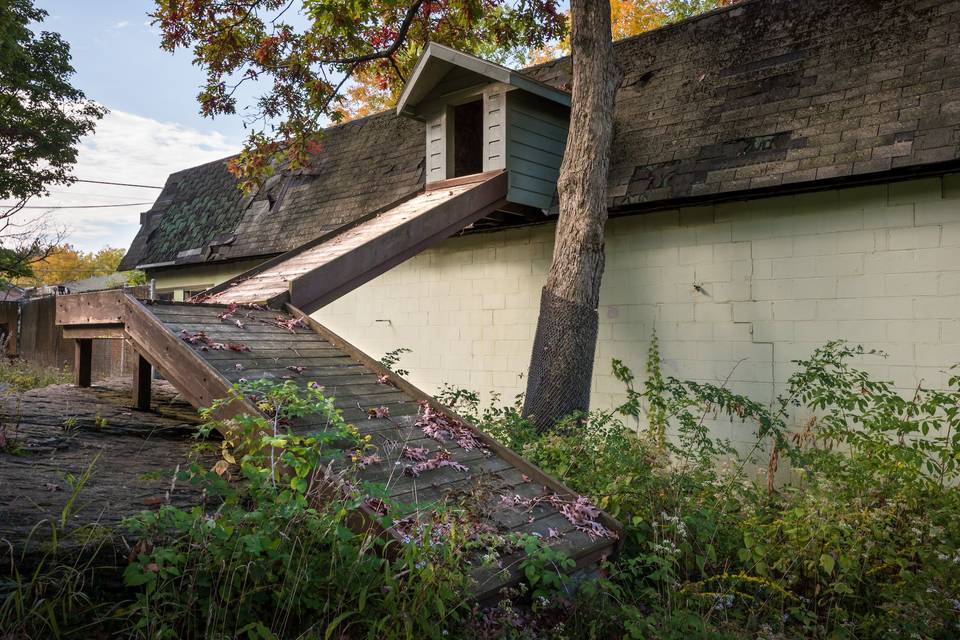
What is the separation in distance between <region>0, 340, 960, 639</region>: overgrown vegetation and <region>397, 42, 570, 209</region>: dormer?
3.89m

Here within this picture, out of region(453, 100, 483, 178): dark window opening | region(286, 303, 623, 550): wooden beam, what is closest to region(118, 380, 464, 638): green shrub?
region(286, 303, 623, 550): wooden beam

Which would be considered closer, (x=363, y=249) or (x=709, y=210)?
(x=363, y=249)

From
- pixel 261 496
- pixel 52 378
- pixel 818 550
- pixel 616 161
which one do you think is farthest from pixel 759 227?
pixel 52 378

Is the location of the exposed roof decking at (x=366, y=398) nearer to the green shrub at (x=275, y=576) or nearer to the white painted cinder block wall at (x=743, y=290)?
the green shrub at (x=275, y=576)

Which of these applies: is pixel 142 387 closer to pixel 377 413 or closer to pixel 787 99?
pixel 377 413

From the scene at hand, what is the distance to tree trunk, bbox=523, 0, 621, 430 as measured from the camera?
6.89 metres

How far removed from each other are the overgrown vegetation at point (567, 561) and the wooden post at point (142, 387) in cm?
224

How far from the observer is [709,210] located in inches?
295

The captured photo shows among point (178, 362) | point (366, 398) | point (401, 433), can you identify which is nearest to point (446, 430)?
point (401, 433)

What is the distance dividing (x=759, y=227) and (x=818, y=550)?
3.99 meters

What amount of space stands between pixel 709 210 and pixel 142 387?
600 cm

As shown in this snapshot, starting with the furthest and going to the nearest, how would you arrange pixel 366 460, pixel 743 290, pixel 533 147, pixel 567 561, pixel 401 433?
pixel 533 147 → pixel 743 290 → pixel 401 433 → pixel 366 460 → pixel 567 561

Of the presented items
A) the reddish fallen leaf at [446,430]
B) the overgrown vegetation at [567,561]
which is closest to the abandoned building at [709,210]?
the overgrown vegetation at [567,561]

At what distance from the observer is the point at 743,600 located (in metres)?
3.89
